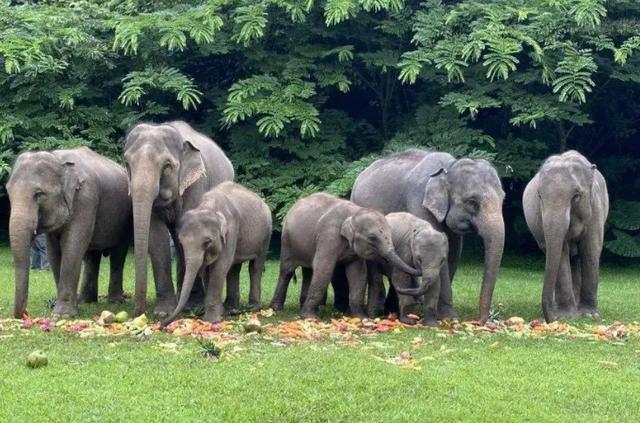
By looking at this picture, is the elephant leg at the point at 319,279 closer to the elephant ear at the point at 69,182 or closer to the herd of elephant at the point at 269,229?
the herd of elephant at the point at 269,229

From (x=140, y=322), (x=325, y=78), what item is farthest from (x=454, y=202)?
(x=325, y=78)

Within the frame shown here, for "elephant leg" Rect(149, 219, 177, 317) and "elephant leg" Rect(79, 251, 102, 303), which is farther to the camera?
"elephant leg" Rect(79, 251, 102, 303)

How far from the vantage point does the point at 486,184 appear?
1030cm

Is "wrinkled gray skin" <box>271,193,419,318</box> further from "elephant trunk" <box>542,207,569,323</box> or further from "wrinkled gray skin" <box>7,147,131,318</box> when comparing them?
"wrinkled gray skin" <box>7,147,131,318</box>

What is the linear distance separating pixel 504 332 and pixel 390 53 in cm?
1076

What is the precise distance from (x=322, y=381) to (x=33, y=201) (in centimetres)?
418

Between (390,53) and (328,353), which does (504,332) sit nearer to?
(328,353)

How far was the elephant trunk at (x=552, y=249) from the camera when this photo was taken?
401 inches

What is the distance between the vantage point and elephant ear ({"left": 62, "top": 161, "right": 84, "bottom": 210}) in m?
9.79

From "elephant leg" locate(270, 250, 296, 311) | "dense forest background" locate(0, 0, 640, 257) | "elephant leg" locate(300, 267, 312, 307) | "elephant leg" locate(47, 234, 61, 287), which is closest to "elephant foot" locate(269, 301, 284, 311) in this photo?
"elephant leg" locate(270, 250, 296, 311)

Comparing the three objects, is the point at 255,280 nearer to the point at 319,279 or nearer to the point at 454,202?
the point at 319,279

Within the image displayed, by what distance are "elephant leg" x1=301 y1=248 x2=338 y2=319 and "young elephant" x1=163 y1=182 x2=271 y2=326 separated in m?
0.88

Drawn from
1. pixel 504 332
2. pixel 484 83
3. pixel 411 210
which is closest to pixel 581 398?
pixel 504 332

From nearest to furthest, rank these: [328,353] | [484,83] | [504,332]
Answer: [328,353] → [504,332] → [484,83]
